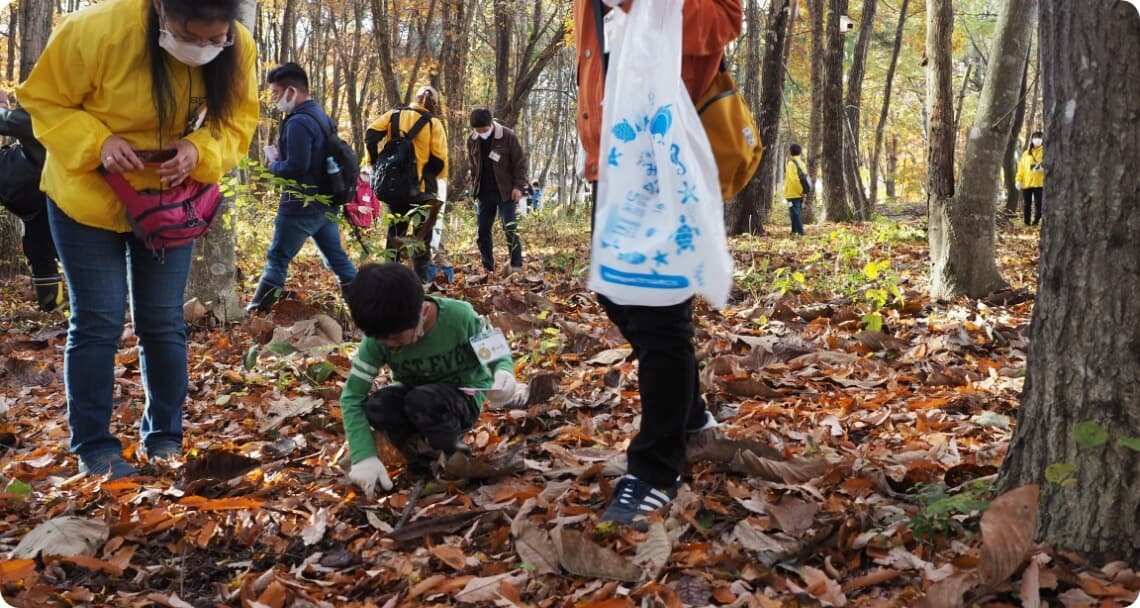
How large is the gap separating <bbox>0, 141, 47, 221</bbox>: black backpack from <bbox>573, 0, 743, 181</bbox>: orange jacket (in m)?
3.89

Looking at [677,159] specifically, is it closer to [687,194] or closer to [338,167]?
[687,194]

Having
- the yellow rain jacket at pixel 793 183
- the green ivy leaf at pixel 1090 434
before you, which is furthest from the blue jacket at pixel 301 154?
the yellow rain jacket at pixel 793 183

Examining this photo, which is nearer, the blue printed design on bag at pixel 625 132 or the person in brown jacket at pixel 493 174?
the blue printed design on bag at pixel 625 132

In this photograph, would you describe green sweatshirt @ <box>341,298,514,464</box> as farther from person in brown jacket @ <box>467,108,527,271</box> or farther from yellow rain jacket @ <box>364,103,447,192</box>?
person in brown jacket @ <box>467,108,527,271</box>

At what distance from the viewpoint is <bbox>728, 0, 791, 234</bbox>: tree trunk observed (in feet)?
38.4

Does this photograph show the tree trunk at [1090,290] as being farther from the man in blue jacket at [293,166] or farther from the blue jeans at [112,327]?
the man in blue jacket at [293,166]

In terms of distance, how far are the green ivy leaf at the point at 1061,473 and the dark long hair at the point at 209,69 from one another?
105 inches

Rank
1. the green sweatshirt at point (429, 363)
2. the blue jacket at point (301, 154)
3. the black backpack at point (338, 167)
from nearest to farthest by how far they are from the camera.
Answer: the green sweatshirt at point (429, 363) < the blue jacket at point (301, 154) < the black backpack at point (338, 167)

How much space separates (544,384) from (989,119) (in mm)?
3724

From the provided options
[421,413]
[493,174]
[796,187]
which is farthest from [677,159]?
[796,187]

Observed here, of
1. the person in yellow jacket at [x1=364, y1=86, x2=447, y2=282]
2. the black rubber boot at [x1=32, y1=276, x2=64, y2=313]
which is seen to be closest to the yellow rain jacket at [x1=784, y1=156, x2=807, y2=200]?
the person in yellow jacket at [x1=364, y1=86, x2=447, y2=282]

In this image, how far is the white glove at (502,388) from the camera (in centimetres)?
282

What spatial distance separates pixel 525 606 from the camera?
2.05 m

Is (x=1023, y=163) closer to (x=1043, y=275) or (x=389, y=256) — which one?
(x=389, y=256)
